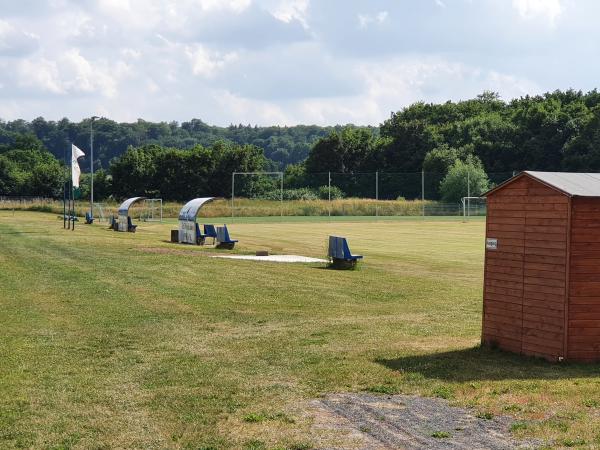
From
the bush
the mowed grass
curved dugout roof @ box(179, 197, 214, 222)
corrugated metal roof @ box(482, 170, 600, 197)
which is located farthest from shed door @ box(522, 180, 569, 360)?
the bush

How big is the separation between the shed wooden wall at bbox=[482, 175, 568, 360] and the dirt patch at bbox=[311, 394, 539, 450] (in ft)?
8.98

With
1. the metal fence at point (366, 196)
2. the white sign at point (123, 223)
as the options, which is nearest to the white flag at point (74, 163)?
the white sign at point (123, 223)

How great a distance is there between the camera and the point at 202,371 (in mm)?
11250

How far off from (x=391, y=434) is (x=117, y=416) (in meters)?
2.66

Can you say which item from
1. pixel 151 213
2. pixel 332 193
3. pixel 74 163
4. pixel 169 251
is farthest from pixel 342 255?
pixel 332 193

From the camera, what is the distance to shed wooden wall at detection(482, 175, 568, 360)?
11.7 meters

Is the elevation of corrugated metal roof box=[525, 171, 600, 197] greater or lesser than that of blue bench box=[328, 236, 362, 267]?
greater

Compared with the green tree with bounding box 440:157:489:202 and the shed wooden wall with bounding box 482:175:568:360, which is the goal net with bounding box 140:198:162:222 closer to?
the green tree with bounding box 440:157:489:202

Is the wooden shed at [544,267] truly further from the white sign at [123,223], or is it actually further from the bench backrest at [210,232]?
the white sign at [123,223]

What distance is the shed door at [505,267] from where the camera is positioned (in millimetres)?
12344

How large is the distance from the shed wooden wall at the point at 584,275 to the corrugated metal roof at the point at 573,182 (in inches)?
4.8

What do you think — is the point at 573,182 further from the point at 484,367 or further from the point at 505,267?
the point at 484,367

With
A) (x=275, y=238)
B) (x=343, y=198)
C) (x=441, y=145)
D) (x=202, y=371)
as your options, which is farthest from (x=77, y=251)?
(x=441, y=145)

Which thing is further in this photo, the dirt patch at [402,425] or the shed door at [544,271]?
the shed door at [544,271]
